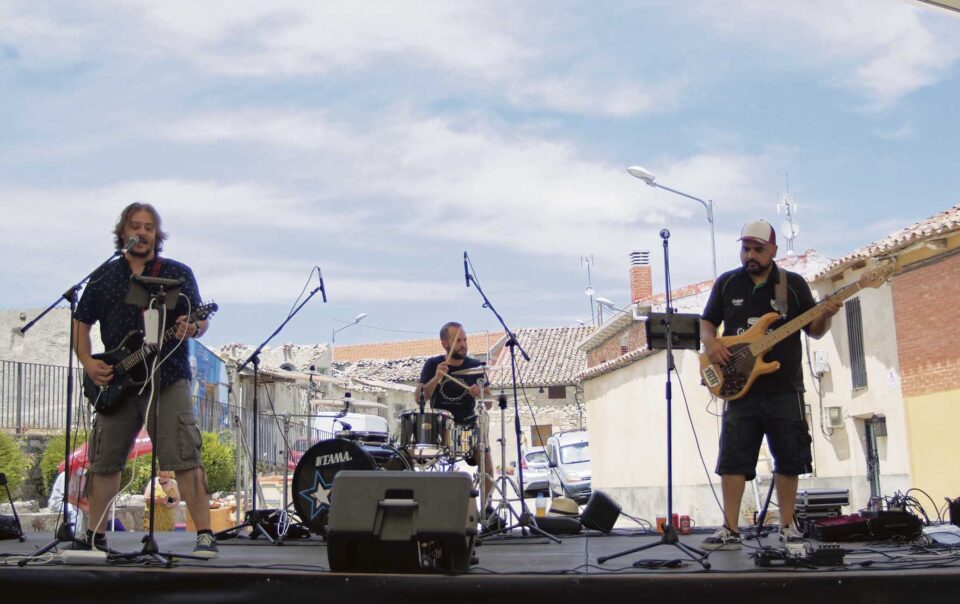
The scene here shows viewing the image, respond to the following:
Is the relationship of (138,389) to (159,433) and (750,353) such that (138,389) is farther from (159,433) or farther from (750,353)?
(750,353)

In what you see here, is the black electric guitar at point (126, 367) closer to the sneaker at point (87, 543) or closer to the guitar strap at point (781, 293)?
the sneaker at point (87, 543)

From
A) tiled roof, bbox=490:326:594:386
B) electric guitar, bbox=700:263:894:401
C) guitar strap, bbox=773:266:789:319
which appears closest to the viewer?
electric guitar, bbox=700:263:894:401

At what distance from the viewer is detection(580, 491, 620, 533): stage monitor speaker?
770 centimetres

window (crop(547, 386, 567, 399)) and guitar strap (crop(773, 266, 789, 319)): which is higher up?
window (crop(547, 386, 567, 399))

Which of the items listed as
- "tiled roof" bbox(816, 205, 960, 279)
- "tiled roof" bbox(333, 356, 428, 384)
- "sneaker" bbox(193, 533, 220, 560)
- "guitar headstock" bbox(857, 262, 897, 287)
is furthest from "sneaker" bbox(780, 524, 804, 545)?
"tiled roof" bbox(333, 356, 428, 384)

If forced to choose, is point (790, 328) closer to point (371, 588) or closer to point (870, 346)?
point (371, 588)

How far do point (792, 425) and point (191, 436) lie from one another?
3178mm

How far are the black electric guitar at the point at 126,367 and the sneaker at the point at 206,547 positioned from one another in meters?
0.80

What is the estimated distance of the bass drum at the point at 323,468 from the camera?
7660mm

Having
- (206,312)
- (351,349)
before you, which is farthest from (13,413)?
(351,349)

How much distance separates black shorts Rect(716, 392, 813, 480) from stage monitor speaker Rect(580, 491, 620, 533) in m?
2.14

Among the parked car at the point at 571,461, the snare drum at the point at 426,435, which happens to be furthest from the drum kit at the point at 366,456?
the parked car at the point at 571,461

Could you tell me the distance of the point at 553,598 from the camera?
4.04 metres

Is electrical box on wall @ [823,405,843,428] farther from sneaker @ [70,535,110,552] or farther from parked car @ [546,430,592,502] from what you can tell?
sneaker @ [70,535,110,552]
